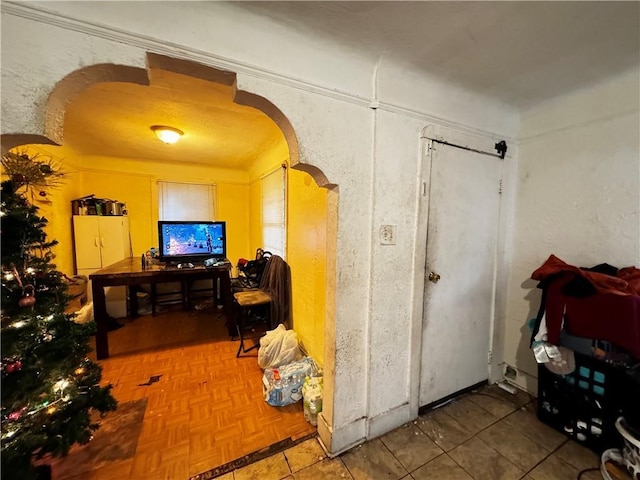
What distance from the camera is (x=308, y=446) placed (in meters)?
1.55

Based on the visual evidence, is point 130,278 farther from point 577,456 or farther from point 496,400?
point 577,456

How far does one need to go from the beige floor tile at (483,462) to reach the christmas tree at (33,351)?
200 centimetres

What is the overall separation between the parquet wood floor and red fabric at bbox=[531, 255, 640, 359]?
1750 millimetres

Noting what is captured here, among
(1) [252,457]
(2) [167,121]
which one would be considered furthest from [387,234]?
(2) [167,121]

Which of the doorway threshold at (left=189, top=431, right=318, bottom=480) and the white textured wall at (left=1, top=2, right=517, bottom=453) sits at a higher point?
the white textured wall at (left=1, top=2, right=517, bottom=453)

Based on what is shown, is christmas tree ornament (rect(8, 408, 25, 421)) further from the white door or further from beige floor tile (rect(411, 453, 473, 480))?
the white door

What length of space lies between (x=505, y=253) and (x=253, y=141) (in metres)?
3.01

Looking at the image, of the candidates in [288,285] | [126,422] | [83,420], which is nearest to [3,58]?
[83,420]

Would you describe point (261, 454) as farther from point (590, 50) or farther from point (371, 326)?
point (590, 50)

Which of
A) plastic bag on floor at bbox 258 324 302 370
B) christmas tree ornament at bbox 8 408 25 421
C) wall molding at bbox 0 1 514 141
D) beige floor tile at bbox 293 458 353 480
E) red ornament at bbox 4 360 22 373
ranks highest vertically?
wall molding at bbox 0 1 514 141

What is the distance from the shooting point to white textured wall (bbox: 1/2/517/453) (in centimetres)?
91

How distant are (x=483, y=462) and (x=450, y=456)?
179 mm

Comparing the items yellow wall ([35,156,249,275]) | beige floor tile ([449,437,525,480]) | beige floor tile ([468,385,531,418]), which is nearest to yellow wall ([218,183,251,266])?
yellow wall ([35,156,249,275])

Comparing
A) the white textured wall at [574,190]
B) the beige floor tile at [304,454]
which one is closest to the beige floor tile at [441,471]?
the beige floor tile at [304,454]
